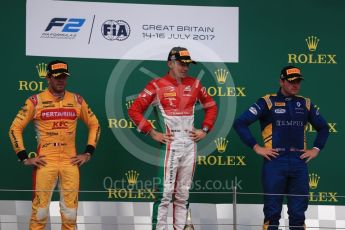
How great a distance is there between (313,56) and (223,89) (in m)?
1.00

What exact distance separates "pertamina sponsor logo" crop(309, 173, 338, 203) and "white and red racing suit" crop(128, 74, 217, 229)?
4.59ft

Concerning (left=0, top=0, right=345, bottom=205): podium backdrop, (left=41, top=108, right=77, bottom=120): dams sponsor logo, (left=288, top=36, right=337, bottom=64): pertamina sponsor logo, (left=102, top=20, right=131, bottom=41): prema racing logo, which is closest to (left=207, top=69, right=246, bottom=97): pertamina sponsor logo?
(left=0, top=0, right=345, bottom=205): podium backdrop

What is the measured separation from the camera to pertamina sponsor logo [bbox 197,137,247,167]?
8.16m

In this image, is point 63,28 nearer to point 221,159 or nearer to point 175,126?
point 175,126

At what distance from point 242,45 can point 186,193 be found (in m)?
1.84

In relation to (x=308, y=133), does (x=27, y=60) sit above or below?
above

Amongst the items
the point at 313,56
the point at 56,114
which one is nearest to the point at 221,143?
the point at 313,56

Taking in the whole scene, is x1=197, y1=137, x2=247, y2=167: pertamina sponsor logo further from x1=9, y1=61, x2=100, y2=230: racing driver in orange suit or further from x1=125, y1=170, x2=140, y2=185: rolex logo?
x1=9, y1=61, x2=100, y2=230: racing driver in orange suit

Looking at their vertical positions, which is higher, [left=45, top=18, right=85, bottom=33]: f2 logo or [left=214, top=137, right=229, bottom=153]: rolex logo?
[left=45, top=18, right=85, bottom=33]: f2 logo

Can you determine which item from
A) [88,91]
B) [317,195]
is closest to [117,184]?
[88,91]

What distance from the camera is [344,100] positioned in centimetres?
829

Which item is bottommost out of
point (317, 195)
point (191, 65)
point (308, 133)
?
point (317, 195)

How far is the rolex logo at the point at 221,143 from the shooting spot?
817 centimetres

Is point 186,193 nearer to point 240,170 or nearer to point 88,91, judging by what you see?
point 240,170
